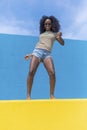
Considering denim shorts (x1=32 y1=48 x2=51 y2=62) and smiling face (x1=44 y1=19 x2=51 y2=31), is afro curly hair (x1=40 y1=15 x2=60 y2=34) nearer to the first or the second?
smiling face (x1=44 y1=19 x2=51 y2=31)

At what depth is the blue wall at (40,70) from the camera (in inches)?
269

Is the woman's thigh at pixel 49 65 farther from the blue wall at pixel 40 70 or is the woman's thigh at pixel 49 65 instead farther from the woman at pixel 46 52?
the blue wall at pixel 40 70

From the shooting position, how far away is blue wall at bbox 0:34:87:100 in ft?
22.4

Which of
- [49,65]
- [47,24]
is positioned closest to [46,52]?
[49,65]

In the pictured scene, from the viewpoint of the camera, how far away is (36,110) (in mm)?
3887

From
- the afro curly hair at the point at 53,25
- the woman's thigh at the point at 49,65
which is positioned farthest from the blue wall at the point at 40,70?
the woman's thigh at the point at 49,65

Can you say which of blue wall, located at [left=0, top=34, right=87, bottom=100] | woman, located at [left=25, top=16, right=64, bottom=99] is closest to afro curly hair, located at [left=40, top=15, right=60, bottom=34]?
woman, located at [left=25, top=16, right=64, bottom=99]

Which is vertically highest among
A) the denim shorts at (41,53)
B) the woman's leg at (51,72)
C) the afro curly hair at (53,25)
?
the afro curly hair at (53,25)

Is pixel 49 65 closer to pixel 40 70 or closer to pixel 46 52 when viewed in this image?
pixel 46 52

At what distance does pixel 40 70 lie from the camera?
708 centimetres

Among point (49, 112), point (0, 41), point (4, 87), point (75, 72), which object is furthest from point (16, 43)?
point (49, 112)

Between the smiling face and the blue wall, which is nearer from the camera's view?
the smiling face

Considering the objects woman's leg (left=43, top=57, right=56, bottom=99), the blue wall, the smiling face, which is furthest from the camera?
the blue wall

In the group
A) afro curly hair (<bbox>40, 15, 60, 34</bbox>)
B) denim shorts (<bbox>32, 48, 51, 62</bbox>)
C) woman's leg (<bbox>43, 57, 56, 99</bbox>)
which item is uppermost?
afro curly hair (<bbox>40, 15, 60, 34</bbox>)
